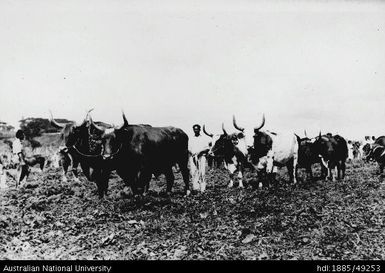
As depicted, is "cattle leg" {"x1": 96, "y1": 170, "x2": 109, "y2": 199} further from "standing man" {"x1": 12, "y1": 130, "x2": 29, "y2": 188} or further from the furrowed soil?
"standing man" {"x1": 12, "y1": 130, "x2": 29, "y2": 188}

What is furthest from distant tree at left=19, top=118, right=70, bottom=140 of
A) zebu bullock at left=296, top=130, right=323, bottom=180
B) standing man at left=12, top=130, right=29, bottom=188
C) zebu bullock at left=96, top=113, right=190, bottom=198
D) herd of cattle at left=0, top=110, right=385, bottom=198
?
zebu bullock at left=96, top=113, right=190, bottom=198

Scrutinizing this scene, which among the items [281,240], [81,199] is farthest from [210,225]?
[81,199]

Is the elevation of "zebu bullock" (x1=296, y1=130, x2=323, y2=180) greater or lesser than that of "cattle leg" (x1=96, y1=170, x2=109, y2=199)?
greater

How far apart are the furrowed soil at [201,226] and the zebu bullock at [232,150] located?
8.02ft

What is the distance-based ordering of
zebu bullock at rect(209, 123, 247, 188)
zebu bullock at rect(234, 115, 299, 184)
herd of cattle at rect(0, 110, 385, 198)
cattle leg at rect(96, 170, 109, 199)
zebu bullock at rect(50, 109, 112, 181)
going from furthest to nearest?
zebu bullock at rect(209, 123, 247, 188) → zebu bullock at rect(234, 115, 299, 184) → zebu bullock at rect(50, 109, 112, 181) → cattle leg at rect(96, 170, 109, 199) → herd of cattle at rect(0, 110, 385, 198)

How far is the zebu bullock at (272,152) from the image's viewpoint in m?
12.5

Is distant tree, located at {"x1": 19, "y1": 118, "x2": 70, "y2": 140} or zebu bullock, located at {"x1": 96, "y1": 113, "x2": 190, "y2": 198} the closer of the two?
zebu bullock, located at {"x1": 96, "y1": 113, "x2": 190, "y2": 198}

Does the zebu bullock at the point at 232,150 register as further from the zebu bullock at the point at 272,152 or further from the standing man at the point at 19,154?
the standing man at the point at 19,154

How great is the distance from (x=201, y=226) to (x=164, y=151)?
3860 millimetres

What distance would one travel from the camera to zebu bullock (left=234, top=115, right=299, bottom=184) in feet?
41.0

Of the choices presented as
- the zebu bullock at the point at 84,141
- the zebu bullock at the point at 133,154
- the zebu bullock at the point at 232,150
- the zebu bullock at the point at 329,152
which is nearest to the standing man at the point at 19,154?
the zebu bullock at the point at 84,141

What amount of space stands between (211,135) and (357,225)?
21.3 feet

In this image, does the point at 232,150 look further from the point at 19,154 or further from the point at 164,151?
the point at 19,154
